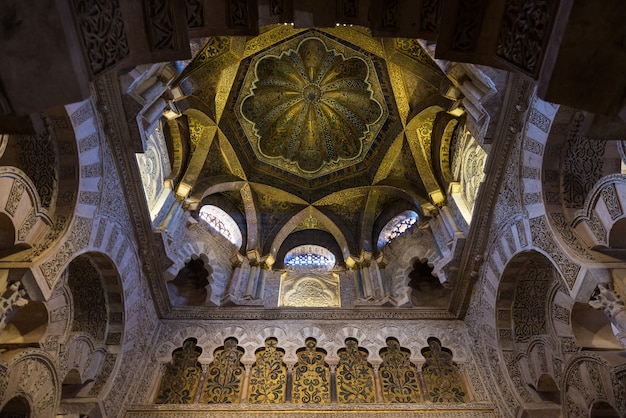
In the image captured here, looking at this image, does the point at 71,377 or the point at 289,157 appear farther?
the point at 289,157

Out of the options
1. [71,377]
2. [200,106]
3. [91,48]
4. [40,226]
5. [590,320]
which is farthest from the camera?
[200,106]

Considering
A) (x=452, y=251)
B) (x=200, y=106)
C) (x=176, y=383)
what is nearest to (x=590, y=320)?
(x=452, y=251)

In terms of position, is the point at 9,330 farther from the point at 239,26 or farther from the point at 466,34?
the point at 466,34

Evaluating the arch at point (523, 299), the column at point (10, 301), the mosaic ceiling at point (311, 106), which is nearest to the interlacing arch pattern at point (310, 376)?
the arch at point (523, 299)

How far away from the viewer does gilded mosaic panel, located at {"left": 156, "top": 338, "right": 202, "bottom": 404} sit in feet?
23.3

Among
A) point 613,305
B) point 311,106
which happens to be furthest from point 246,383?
point 311,106

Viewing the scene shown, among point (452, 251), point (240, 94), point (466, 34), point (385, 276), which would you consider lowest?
point (466, 34)

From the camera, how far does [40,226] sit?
5.09m

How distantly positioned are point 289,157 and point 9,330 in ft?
23.8

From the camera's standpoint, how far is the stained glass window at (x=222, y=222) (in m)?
9.79

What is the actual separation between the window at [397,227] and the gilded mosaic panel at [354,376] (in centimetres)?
288

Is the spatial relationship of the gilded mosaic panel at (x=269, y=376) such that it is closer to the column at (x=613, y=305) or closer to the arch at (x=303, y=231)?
the arch at (x=303, y=231)

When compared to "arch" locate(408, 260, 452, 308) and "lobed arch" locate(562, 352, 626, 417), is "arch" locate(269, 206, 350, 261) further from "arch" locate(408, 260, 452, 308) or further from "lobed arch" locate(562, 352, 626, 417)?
"lobed arch" locate(562, 352, 626, 417)

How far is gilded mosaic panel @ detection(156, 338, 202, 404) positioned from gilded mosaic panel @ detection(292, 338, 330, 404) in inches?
69.1
